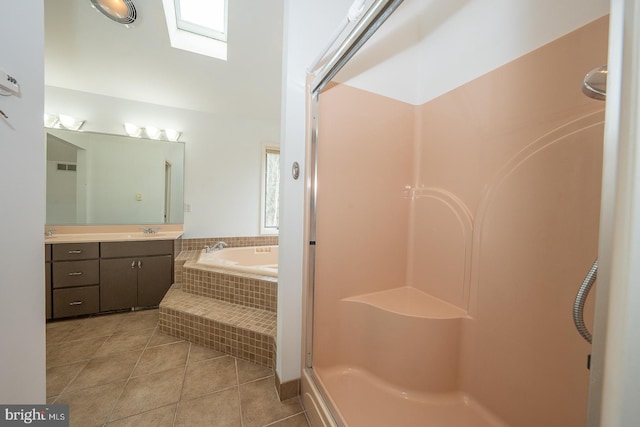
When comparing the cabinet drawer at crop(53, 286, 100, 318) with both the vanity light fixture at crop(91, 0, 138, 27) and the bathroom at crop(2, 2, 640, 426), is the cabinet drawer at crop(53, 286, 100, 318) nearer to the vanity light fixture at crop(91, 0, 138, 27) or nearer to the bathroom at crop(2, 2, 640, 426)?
the bathroom at crop(2, 2, 640, 426)

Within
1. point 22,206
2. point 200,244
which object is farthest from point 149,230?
point 22,206

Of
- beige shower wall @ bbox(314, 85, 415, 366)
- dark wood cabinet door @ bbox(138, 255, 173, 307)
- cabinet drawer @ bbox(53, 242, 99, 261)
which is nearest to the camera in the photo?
beige shower wall @ bbox(314, 85, 415, 366)

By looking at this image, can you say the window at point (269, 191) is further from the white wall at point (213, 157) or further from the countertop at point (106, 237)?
the countertop at point (106, 237)

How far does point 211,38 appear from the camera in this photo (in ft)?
6.17

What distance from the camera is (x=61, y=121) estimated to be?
2287 millimetres

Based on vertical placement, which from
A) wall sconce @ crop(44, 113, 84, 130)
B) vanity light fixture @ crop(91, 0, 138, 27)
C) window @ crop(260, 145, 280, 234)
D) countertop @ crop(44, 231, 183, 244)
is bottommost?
countertop @ crop(44, 231, 183, 244)

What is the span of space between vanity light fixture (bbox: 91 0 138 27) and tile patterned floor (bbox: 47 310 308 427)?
235 cm

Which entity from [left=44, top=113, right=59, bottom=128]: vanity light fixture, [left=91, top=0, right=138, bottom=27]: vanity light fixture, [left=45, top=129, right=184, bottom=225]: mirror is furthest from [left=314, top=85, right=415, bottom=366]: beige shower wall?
[left=44, top=113, right=59, bottom=128]: vanity light fixture

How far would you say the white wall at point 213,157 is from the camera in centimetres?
254

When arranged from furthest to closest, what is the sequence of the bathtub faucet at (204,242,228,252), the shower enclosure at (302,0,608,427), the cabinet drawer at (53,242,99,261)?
the bathtub faucet at (204,242,228,252)
the cabinet drawer at (53,242,99,261)
the shower enclosure at (302,0,608,427)

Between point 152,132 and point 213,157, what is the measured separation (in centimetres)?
71

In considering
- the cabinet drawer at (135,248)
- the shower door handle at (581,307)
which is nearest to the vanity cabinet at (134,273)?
the cabinet drawer at (135,248)

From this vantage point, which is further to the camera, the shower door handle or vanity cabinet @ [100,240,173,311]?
vanity cabinet @ [100,240,173,311]

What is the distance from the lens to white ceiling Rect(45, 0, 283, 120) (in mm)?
1517
